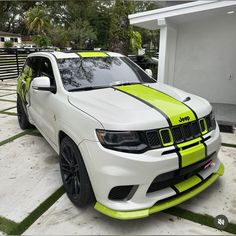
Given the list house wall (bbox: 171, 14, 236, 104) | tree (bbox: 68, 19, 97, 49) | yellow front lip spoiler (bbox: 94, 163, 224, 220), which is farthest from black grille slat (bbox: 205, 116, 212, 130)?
tree (bbox: 68, 19, 97, 49)

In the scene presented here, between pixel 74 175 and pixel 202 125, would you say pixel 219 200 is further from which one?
pixel 74 175

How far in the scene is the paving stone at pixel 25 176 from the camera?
2900mm

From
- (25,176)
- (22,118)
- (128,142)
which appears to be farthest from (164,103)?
(22,118)

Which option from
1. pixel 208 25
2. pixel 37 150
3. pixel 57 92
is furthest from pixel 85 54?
pixel 208 25

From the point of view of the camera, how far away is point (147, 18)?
269 inches

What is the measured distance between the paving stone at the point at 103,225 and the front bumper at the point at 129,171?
0.28 metres

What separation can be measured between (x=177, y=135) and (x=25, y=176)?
224 centimetres

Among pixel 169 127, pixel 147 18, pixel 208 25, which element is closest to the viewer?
Answer: pixel 169 127

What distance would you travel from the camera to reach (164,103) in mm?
2734

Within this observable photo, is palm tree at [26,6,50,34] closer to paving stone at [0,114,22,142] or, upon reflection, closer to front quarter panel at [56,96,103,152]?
paving stone at [0,114,22,142]

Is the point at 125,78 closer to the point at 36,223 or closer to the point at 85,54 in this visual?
the point at 85,54

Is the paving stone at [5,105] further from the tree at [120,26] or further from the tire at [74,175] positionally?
the tire at [74,175]

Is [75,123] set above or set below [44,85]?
below

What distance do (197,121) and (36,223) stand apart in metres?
1.95
